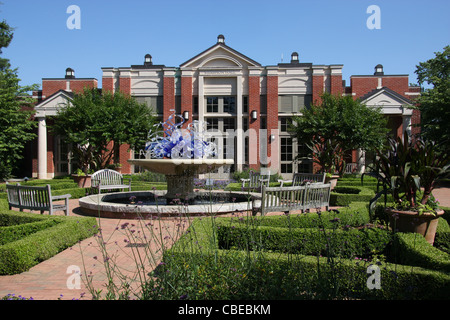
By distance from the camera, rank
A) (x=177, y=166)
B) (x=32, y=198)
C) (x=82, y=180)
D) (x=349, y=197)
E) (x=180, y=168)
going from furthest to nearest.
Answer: (x=82, y=180) < (x=349, y=197) < (x=180, y=168) < (x=177, y=166) < (x=32, y=198)

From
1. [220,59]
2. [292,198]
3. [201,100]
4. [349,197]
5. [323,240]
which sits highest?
[220,59]

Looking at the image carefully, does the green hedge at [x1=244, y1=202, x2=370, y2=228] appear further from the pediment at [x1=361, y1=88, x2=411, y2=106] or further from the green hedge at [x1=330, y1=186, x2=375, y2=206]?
the pediment at [x1=361, y1=88, x2=411, y2=106]

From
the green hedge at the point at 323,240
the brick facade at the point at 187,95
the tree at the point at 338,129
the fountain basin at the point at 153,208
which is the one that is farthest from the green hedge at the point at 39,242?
the brick facade at the point at 187,95

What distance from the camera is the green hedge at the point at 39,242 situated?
3898mm

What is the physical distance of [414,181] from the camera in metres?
4.41

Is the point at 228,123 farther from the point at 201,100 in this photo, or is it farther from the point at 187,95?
the point at 187,95

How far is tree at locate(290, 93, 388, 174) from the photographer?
53.2ft

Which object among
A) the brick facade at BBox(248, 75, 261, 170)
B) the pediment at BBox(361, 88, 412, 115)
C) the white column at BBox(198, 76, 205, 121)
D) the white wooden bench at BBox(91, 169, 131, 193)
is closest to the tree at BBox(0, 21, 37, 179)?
the white wooden bench at BBox(91, 169, 131, 193)

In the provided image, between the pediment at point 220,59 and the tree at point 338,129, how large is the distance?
6643 millimetres

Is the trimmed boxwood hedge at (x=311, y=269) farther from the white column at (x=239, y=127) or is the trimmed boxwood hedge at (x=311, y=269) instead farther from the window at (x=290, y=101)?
the window at (x=290, y=101)

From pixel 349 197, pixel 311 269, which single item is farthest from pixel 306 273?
pixel 349 197

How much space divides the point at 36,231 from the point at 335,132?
1497cm

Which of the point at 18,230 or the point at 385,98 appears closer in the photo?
the point at 18,230

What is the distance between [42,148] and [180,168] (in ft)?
60.8
